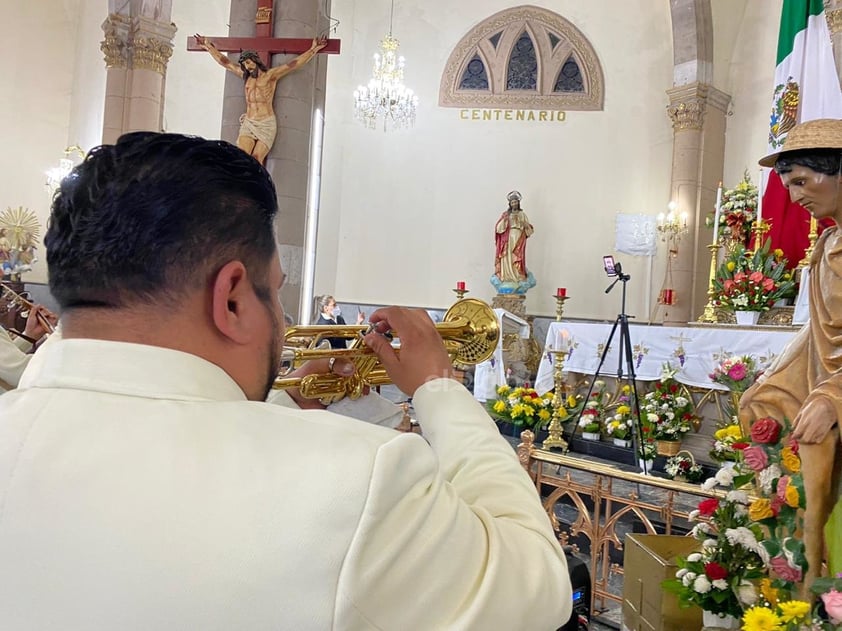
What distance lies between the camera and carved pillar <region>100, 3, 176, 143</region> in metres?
9.60

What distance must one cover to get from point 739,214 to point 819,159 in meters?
5.59

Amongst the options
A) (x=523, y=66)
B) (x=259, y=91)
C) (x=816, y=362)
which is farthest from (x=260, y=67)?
(x=523, y=66)

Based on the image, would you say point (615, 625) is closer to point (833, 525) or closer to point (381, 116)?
point (833, 525)

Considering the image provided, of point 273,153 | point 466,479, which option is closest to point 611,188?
point 273,153

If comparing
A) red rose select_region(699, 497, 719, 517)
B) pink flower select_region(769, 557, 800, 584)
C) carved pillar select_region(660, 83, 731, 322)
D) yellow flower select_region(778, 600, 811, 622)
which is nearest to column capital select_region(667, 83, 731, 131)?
carved pillar select_region(660, 83, 731, 322)

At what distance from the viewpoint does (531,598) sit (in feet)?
2.44

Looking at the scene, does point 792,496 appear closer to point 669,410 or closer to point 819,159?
point 819,159

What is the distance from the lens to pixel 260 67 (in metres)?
5.44

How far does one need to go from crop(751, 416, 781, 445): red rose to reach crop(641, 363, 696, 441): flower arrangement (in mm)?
4170

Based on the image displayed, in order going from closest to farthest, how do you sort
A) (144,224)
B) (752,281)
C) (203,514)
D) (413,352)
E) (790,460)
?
(203,514), (144,224), (413,352), (790,460), (752,281)

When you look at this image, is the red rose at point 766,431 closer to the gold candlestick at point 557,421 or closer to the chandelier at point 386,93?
the gold candlestick at point 557,421

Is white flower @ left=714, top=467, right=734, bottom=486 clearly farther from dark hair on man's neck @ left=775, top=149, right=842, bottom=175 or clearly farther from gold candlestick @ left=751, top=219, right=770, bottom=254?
gold candlestick @ left=751, top=219, right=770, bottom=254

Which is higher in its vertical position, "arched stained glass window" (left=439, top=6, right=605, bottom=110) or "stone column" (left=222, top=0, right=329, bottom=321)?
"arched stained glass window" (left=439, top=6, right=605, bottom=110)

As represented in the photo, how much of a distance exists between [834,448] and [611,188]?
413 inches
